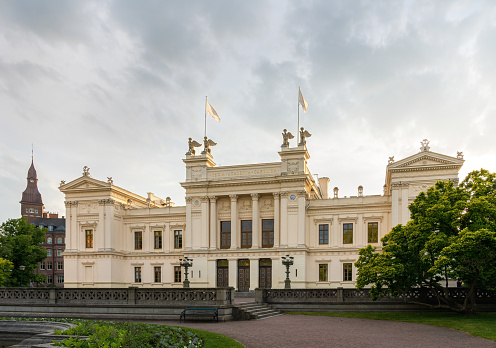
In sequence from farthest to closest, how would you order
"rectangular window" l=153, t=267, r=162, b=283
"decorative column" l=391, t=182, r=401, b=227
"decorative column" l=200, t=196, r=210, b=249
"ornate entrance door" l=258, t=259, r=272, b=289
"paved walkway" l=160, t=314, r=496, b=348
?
"rectangular window" l=153, t=267, r=162, b=283
"decorative column" l=200, t=196, r=210, b=249
"ornate entrance door" l=258, t=259, r=272, b=289
"decorative column" l=391, t=182, r=401, b=227
"paved walkway" l=160, t=314, r=496, b=348

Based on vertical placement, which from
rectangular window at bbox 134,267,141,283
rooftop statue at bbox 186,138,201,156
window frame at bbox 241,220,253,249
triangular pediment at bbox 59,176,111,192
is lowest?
rectangular window at bbox 134,267,141,283

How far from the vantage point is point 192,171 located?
5303cm

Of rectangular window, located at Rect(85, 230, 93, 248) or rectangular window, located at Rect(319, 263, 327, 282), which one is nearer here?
rectangular window, located at Rect(319, 263, 327, 282)

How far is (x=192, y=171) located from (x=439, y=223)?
31.6 m

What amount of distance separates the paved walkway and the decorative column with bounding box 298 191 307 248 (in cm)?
2261

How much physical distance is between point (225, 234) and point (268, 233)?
16.4ft

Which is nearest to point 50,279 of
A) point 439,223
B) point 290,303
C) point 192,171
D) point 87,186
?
point 87,186

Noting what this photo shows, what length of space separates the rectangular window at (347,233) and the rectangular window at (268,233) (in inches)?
304

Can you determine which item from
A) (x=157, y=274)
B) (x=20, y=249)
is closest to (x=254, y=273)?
(x=157, y=274)

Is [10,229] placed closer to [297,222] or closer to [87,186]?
[87,186]

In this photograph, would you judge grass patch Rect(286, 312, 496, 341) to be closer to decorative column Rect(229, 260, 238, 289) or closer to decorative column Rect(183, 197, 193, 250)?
decorative column Rect(229, 260, 238, 289)

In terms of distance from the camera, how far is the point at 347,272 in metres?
48.7

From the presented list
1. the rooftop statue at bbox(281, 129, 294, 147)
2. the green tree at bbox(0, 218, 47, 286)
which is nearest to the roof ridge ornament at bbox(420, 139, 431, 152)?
the rooftop statue at bbox(281, 129, 294, 147)

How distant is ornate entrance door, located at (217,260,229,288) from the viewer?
167 ft
